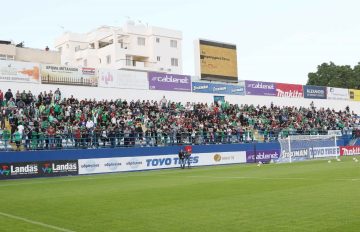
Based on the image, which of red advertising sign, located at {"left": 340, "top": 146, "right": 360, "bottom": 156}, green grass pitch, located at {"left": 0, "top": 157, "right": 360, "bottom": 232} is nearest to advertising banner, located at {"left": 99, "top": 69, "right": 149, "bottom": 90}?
red advertising sign, located at {"left": 340, "top": 146, "right": 360, "bottom": 156}

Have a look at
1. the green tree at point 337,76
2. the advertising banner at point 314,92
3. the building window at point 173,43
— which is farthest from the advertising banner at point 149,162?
the green tree at point 337,76

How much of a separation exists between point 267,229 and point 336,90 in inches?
2178

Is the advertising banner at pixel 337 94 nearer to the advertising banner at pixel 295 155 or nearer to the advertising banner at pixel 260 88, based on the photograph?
the advertising banner at pixel 260 88

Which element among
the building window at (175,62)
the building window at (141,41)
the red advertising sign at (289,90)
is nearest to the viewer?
the red advertising sign at (289,90)

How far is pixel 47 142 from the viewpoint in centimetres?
2892

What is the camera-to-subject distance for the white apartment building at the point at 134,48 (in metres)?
72.7

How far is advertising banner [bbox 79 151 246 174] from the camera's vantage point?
99.4ft

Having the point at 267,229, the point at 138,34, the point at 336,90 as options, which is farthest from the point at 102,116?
the point at 138,34

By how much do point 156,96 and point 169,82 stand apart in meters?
2.20

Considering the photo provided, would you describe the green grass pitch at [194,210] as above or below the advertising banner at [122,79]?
below

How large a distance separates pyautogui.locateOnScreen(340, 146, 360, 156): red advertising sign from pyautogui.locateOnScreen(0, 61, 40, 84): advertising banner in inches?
1131

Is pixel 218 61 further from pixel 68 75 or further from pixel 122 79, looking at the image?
pixel 68 75

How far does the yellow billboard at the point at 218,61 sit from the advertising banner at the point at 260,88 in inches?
119

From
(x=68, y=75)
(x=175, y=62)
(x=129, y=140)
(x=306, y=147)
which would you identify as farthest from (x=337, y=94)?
(x=68, y=75)
